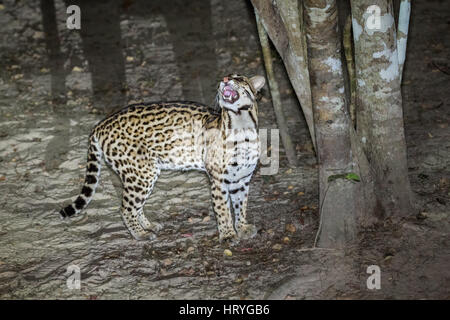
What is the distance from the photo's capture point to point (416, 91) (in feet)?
31.9

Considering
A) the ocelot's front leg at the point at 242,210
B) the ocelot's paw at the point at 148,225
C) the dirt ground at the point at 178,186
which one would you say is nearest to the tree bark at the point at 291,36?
the ocelot's front leg at the point at 242,210

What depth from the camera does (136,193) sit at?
7047 millimetres

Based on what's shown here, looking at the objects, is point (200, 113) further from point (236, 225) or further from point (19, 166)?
point (19, 166)

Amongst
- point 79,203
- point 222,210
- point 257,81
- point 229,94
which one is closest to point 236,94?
point 229,94

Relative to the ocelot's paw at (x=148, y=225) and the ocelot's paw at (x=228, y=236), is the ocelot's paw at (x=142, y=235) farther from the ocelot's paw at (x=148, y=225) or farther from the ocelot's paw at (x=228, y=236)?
the ocelot's paw at (x=228, y=236)

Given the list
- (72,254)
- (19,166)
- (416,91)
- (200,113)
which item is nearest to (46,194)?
(19,166)

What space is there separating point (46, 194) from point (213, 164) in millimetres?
2880

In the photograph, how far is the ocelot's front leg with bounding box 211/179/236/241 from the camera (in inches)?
270

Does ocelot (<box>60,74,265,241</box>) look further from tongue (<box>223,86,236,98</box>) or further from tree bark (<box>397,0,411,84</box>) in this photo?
tree bark (<box>397,0,411,84</box>)

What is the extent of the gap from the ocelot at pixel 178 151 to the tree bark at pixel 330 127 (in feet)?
2.62

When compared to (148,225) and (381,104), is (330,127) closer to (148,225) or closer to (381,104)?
(381,104)

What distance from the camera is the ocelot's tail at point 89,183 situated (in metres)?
7.15

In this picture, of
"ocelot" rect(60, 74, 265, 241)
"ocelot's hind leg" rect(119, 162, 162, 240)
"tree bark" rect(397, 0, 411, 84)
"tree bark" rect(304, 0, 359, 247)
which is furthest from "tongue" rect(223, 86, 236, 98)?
"tree bark" rect(397, 0, 411, 84)

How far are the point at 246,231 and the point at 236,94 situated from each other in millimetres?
1690
